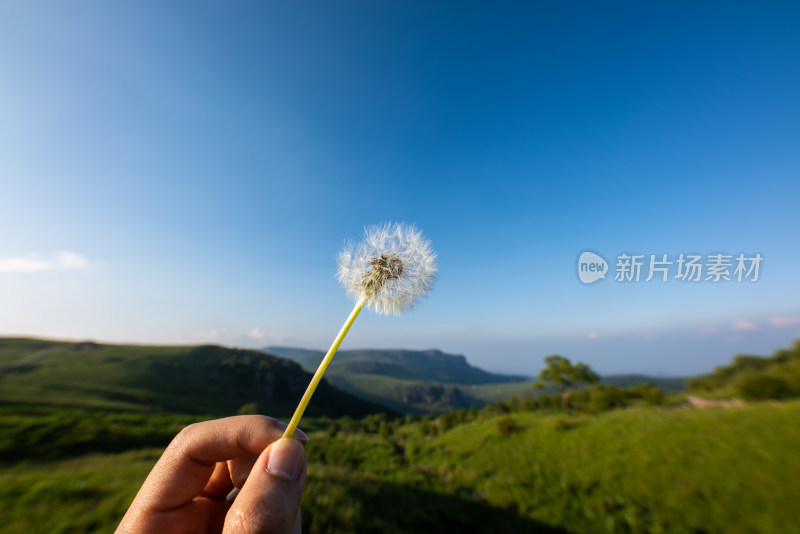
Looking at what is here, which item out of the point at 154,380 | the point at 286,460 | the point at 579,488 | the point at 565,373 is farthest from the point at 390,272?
the point at 154,380

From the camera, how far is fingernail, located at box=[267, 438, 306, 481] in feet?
7.41

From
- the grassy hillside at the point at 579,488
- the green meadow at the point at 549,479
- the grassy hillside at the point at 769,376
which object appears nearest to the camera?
the grassy hillside at the point at 579,488

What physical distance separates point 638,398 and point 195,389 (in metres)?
102

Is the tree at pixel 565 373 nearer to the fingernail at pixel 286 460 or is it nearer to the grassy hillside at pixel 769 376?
the grassy hillside at pixel 769 376

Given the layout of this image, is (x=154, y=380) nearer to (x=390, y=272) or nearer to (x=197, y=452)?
(x=197, y=452)

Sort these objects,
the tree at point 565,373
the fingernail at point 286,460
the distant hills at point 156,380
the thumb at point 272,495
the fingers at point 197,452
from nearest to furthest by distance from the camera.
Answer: the thumb at point 272,495 → the fingernail at point 286,460 → the fingers at point 197,452 → the tree at point 565,373 → the distant hills at point 156,380

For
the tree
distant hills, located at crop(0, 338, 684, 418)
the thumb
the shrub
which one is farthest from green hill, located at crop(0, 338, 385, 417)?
the shrub

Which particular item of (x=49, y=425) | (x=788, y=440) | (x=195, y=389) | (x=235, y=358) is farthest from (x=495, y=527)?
(x=235, y=358)

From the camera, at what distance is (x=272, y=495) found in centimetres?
215

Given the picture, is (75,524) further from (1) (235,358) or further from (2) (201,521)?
(1) (235,358)

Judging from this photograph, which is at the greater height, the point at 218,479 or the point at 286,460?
the point at 286,460

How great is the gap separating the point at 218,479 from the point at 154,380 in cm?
10510

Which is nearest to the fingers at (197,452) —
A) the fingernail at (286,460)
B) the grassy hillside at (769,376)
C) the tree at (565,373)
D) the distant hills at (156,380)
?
the fingernail at (286,460)

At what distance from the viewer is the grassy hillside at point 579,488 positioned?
27.0ft
